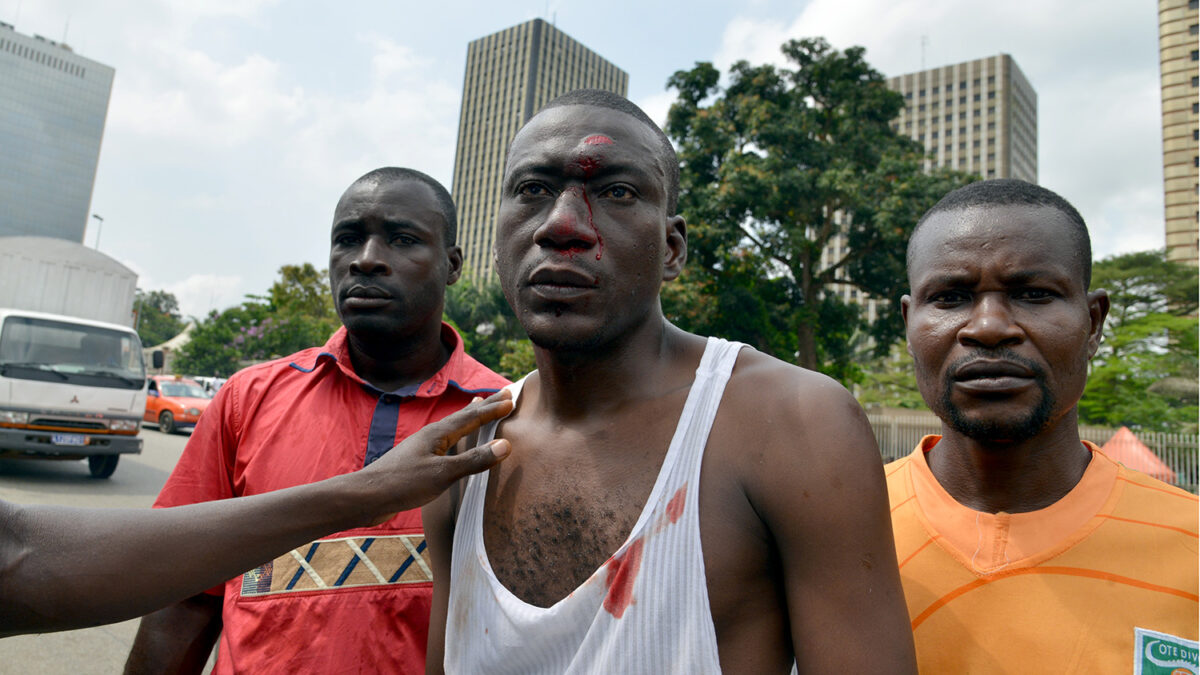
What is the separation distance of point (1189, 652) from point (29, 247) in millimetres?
16138

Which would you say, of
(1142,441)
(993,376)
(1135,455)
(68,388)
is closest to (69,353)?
(68,388)

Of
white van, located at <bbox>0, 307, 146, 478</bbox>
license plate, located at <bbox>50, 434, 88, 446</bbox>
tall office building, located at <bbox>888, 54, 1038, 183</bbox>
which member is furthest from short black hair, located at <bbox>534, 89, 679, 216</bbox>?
tall office building, located at <bbox>888, 54, 1038, 183</bbox>

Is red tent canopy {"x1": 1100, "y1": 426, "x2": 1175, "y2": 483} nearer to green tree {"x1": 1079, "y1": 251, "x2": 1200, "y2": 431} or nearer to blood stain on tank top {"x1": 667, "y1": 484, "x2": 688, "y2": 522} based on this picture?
green tree {"x1": 1079, "y1": 251, "x2": 1200, "y2": 431}

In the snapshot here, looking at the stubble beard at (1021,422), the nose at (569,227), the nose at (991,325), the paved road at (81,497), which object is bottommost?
the paved road at (81,497)

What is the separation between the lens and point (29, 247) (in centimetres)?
1259

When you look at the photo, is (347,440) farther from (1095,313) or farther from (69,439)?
(69,439)

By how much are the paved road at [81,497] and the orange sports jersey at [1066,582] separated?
537 centimetres

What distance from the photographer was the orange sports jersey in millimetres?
1411

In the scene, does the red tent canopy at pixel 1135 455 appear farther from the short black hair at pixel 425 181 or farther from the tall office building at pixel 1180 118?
the tall office building at pixel 1180 118

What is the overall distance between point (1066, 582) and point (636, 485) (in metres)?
0.94

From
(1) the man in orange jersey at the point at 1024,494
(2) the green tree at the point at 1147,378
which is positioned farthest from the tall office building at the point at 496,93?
(1) the man in orange jersey at the point at 1024,494

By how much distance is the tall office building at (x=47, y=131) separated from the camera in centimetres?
7856

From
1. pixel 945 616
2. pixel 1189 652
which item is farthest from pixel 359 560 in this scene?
pixel 1189 652

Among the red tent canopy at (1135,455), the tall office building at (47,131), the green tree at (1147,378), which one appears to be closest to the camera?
the red tent canopy at (1135,455)
